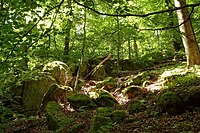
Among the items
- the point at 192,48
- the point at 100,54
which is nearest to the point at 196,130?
the point at 192,48

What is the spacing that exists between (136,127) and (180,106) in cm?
121

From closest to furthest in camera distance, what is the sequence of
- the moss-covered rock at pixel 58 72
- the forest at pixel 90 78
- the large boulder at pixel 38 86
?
the forest at pixel 90 78
the large boulder at pixel 38 86
the moss-covered rock at pixel 58 72

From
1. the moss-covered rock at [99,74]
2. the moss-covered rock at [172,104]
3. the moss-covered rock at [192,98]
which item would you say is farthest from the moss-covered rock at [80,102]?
the moss-covered rock at [99,74]

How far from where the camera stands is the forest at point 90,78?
338 centimetres

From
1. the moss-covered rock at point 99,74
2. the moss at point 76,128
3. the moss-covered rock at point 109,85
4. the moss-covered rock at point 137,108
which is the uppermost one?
the moss-covered rock at point 99,74

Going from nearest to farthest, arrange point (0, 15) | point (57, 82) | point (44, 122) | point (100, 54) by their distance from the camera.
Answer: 1. point (0, 15)
2. point (44, 122)
3. point (57, 82)
4. point (100, 54)

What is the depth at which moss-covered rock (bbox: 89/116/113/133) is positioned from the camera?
6474mm

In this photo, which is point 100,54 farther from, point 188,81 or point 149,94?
point 188,81

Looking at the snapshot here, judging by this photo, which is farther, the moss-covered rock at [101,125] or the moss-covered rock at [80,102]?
the moss-covered rock at [80,102]

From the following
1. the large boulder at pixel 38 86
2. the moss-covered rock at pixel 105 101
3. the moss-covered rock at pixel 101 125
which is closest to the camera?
the moss-covered rock at pixel 101 125

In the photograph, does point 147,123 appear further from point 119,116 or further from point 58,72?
point 58,72

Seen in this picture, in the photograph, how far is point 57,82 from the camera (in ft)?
41.9

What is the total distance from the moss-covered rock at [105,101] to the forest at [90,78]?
0.12ft

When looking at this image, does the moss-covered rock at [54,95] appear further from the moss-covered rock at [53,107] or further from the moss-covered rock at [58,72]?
the moss-covered rock at [58,72]
